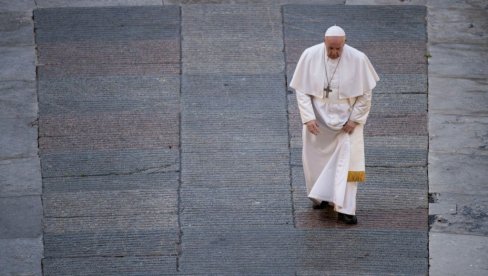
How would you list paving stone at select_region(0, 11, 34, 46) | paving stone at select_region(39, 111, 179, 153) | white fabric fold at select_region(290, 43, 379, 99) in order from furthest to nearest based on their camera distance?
paving stone at select_region(0, 11, 34, 46) < paving stone at select_region(39, 111, 179, 153) < white fabric fold at select_region(290, 43, 379, 99)

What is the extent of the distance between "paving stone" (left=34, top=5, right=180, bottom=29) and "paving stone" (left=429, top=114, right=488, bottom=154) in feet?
12.2

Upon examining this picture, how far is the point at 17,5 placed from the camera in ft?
44.3

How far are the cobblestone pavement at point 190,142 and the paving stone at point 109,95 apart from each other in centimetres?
2

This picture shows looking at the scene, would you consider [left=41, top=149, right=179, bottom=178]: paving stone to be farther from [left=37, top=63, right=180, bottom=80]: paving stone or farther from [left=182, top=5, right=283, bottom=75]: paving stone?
[left=182, top=5, right=283, bottom=75]: paving stone

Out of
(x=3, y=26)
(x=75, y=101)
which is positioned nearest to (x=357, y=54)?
(x=75, y=101)

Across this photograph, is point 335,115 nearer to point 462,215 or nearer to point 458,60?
point 462,215

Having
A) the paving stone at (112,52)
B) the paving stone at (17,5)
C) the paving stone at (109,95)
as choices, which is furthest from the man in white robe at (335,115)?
the paving stone at (17,5)

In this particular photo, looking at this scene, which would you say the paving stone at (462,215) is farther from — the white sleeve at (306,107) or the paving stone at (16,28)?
the paving stone at (16,28)

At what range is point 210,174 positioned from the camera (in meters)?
10.6

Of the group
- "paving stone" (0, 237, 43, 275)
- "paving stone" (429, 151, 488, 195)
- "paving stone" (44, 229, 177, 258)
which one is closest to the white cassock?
"paving stone" (429, 151, 488, 195)

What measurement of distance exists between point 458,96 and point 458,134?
2.53ft

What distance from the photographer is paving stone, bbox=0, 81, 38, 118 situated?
455 inches

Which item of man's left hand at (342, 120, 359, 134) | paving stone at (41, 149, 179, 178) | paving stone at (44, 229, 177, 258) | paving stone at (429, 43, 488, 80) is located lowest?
paving stone at (44, 229, 177, 258)

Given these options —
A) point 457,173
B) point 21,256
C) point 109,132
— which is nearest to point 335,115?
point 457,173
